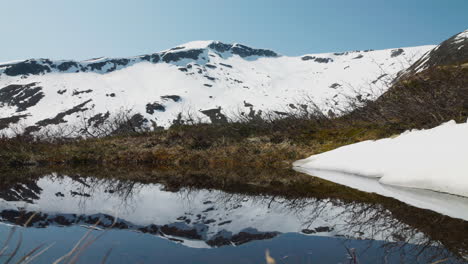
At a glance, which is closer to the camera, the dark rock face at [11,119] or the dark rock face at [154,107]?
the dark rock face at [11,119]

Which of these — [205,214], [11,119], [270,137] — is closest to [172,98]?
[11,119]

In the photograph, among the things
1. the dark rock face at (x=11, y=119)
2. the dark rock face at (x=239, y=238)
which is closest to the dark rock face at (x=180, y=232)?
the dark rock face at (x=239, y=238)

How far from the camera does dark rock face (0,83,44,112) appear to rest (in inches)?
6216

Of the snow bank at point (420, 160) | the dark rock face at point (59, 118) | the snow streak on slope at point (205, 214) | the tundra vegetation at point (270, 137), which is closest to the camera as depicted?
the snow streak on slope at point (205, 214)

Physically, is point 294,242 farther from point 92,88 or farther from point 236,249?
point 92,88

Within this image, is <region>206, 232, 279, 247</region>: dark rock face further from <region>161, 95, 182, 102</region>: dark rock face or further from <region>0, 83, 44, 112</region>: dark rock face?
<region>161, 95, 182, 102</region>: dark rock face

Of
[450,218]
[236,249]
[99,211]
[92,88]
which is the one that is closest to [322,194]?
[450,218]

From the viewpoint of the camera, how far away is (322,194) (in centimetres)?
752

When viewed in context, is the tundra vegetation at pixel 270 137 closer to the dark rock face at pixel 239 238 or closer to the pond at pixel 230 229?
the pond at pixel 230 229

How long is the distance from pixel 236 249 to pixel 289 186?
5167mm

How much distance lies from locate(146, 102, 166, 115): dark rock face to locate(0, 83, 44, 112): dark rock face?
53229 millimetres

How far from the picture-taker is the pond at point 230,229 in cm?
361

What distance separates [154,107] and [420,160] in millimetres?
161199

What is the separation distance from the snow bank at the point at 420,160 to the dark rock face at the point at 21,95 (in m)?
171
